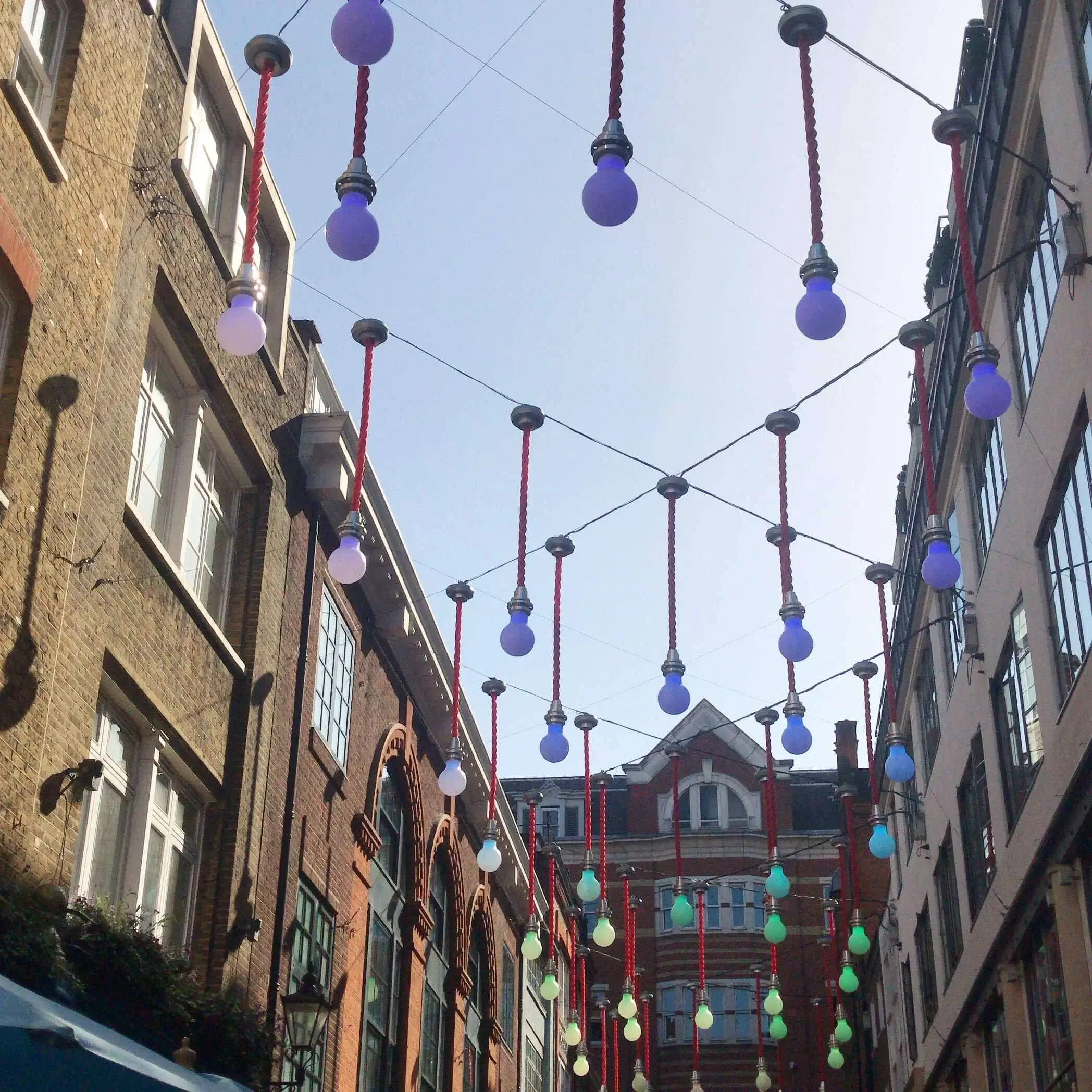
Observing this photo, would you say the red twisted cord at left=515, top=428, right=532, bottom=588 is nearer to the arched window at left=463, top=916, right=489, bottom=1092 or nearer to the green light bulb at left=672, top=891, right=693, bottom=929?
the green light bulb at left=672, top=891, right=693, bottom=929

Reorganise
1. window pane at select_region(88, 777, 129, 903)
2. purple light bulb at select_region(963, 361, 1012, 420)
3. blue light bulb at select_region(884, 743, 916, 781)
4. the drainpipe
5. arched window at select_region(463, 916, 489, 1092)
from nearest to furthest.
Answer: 1. purple light bulb at select_region(963, 361, 1012, 420)
2. window pane at select_region(88, 777, 129, 903)
3. the drainpipe
4. blue light bulb at select_region(884, 743, 916, 781)
5. arched window at select_region(463, 916, 489, 1092)

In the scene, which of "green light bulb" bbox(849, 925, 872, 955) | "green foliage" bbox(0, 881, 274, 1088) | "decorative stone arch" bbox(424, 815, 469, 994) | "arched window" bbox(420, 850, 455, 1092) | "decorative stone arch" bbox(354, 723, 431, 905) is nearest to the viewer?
"green foliage" bbox(0, 881, 274, 1088)

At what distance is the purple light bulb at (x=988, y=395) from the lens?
10203 millimetres

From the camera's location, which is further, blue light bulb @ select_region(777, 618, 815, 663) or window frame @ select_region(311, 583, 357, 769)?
window frame @ select_region(311, 583, 357, 769)

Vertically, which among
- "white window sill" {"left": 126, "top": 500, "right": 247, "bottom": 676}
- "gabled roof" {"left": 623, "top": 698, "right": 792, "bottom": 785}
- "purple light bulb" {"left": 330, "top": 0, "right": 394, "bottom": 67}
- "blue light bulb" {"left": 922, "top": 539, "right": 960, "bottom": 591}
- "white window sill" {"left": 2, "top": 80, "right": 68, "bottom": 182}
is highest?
"gabled roof" {"left": 623, "top": 698, "right": 792, "bottom": 785}

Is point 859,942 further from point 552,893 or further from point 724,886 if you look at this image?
point 724,886

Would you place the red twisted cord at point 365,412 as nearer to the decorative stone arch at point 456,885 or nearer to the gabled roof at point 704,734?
the decorative stone arch at point 456,885

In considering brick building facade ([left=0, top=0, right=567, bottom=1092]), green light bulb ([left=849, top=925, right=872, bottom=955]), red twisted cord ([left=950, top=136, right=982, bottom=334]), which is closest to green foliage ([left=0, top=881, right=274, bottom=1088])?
brick building facade ([left=0, top=0, right=567, bottom=1092])

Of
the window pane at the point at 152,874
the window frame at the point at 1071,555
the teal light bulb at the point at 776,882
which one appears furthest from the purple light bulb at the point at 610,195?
the teal light bulb at the point at 776,882

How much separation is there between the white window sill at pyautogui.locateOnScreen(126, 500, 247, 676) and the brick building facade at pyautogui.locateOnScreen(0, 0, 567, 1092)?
0.03m

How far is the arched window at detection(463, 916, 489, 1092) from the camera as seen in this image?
91.4ft

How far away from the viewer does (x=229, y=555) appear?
1644 centimetres

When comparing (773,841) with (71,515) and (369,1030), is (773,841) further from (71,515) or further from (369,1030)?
(71,515)

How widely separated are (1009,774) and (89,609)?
1353 centimetres
